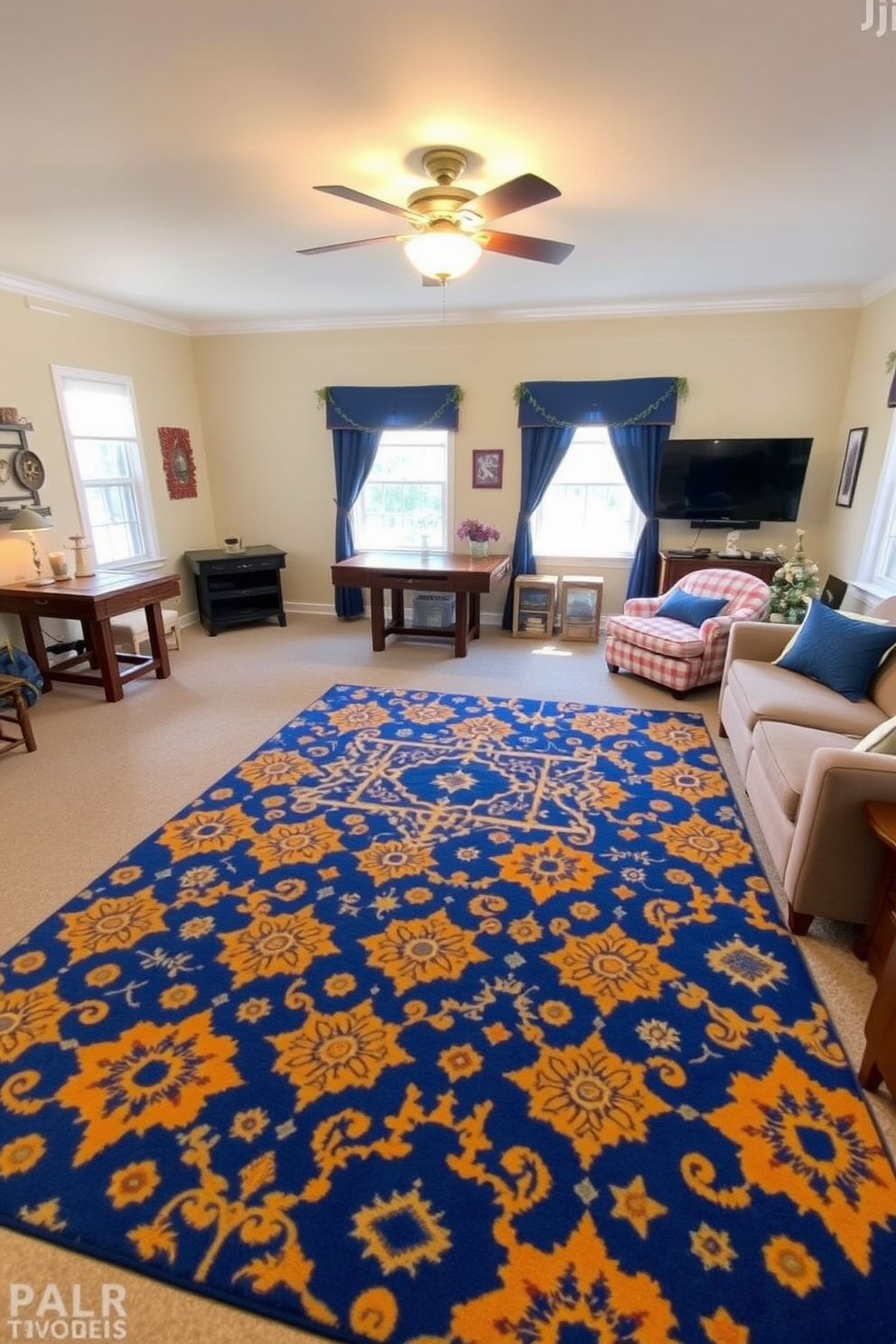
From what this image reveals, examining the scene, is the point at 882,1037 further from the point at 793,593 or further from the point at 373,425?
the point at 373,425

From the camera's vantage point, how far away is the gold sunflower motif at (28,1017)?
173cm

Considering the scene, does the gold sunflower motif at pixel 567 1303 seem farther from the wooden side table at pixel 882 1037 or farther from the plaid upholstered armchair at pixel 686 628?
the plaid upholstered armchair at pixel 686 628

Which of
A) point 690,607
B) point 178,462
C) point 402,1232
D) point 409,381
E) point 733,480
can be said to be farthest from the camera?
point 178,462

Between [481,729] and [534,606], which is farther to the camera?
[534,606]

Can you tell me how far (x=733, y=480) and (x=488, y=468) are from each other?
2096 millimetres

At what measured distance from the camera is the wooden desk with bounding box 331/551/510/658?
4.78 m

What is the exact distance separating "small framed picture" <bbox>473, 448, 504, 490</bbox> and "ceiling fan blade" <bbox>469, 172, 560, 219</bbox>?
10.4 ft

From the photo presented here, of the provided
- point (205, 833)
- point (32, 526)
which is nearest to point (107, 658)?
point (32, 526)

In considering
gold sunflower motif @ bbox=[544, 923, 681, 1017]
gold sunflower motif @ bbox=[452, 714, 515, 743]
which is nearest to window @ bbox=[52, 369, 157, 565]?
gold sunflower motif @ bbox=[452, 714, 515, 743]

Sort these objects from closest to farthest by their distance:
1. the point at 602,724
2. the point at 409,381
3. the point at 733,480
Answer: the point at 602,724 < the point at 733,480 < the point at 409,381

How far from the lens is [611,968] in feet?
6.53

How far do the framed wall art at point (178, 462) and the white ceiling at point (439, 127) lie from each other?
5.70 feet

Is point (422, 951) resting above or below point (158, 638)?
below

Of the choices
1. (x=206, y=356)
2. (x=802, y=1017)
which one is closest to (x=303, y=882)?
(x=802, y=1017)
